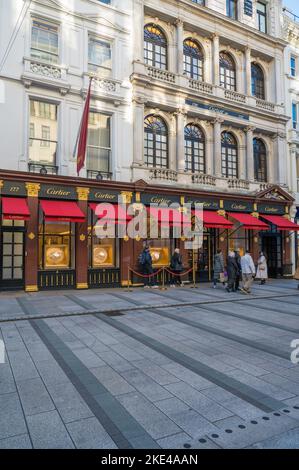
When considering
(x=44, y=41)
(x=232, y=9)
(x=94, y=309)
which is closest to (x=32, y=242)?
(x=94, y=309)

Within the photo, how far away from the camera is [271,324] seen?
8.77 m

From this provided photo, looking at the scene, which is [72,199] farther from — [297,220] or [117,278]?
[297,220]

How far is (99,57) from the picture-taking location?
16.9 metres

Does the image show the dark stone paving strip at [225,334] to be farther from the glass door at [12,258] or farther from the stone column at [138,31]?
the stone column at [138,31]

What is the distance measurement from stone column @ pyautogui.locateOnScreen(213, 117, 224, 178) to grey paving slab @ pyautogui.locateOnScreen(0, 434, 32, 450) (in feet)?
59.1

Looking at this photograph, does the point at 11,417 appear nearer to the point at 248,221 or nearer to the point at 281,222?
the point at 248,221

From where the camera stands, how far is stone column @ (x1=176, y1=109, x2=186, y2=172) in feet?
60.5

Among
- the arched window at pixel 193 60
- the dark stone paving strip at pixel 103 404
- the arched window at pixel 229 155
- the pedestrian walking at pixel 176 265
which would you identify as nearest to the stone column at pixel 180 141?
the arched window at pixel 193 60

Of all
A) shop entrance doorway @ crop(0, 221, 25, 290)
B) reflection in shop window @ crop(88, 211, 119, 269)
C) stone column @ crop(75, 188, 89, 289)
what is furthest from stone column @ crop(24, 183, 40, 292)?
reflection in shop window @ crop(88, 211, 119, 269)

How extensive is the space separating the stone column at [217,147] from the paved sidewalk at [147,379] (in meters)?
11.4

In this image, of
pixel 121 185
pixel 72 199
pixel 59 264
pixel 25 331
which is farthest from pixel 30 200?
pixel 25 331

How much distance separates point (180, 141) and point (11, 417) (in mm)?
16723

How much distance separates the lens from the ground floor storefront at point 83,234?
46.3 feet

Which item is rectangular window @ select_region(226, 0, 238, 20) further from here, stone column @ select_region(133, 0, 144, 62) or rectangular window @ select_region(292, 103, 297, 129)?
rectangular window @ select_region(292, 103, 297, 129)
